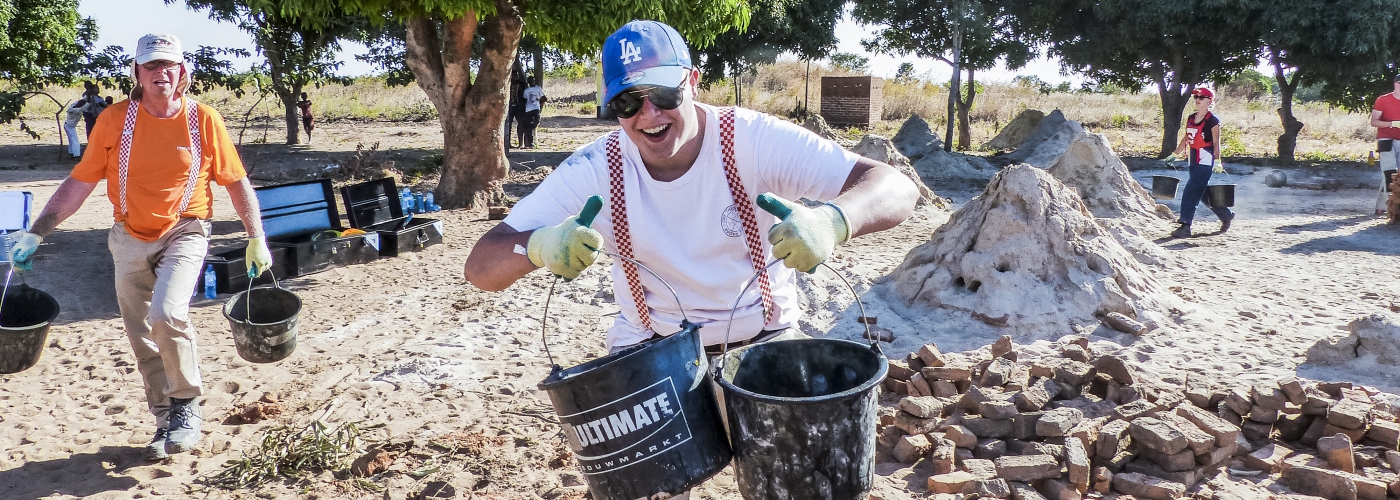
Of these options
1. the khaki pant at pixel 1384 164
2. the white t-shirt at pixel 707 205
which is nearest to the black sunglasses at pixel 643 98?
the white t-shirt at pixel 707 205

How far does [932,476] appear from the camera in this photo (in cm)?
343

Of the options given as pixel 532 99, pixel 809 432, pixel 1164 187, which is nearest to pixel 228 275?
pixel 809 432

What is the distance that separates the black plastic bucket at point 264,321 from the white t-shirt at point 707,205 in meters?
2.03

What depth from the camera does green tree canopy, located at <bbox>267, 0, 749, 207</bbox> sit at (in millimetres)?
8617

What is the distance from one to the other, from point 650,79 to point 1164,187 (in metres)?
10.2

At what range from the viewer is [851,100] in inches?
920

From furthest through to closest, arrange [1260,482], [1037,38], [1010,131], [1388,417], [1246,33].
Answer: [1010,131] → [1037,38] → [1246,33] → [1388,417] → [1260,482]

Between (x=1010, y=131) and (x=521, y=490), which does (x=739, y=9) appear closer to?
(x=521, y=490)

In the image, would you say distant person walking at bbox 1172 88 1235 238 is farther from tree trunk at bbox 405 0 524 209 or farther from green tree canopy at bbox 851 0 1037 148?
green tree canopy at bbox 851 0 1037 148

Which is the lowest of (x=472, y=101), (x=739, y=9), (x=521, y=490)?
(x=521, y=490)

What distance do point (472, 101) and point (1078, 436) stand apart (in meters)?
7.95

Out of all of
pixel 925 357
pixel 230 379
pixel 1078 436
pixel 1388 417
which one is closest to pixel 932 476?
pixel 1078 436

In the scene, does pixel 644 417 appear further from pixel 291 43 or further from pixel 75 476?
pixel 291 43

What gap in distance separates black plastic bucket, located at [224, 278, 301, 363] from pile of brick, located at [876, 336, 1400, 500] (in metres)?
2.60
